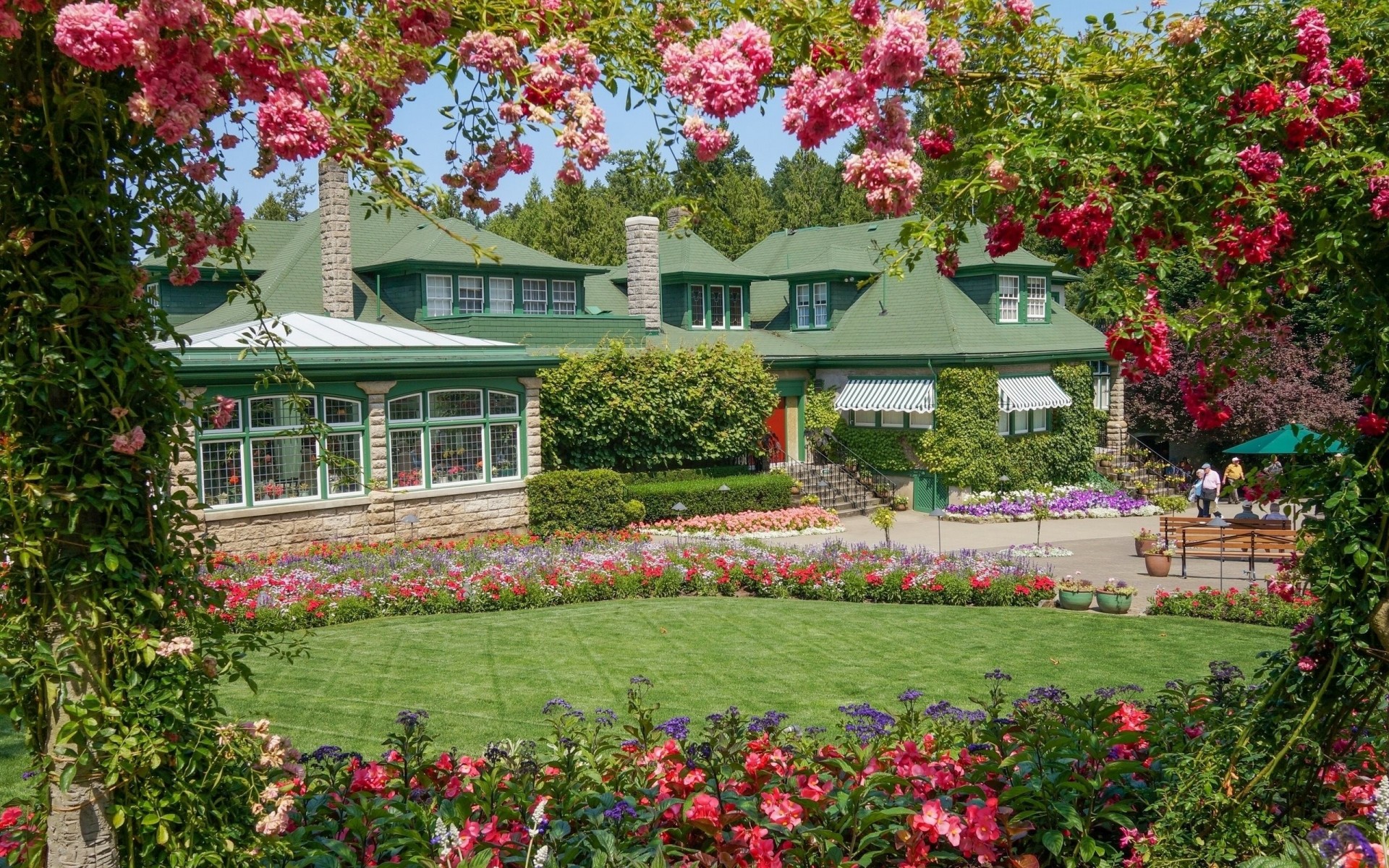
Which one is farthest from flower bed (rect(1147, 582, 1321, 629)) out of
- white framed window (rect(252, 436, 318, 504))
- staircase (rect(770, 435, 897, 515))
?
white framed window (rect(252, 436, 318, 504))

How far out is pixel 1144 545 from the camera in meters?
18.9

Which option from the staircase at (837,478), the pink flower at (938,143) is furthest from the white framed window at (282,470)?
the pink flower at (938,143)

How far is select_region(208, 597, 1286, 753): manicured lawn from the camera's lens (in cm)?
949

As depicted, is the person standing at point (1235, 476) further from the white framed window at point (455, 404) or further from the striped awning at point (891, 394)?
the white framed window at point (455, 404)

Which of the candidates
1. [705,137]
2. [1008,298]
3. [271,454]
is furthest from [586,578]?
[1008,298]

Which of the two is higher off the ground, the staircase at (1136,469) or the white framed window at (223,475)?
the white framed window at (223,475)

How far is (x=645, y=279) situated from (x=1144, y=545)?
1448 cm

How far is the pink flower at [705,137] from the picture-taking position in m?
3.46

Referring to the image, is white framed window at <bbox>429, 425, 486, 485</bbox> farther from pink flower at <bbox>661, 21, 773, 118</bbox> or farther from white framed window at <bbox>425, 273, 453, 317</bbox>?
pink flower at <bbox>661, 21, 773, 118</bbox>

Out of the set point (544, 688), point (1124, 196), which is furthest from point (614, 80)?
point (544, 688)

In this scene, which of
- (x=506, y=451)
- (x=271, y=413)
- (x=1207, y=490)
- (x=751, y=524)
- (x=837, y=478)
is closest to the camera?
(x=271, y=413)

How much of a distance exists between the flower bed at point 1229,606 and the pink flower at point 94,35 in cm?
1373

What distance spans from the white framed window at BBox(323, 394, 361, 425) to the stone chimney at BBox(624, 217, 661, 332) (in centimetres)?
1073

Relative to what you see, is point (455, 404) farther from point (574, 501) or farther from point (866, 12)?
point (866, 12)
